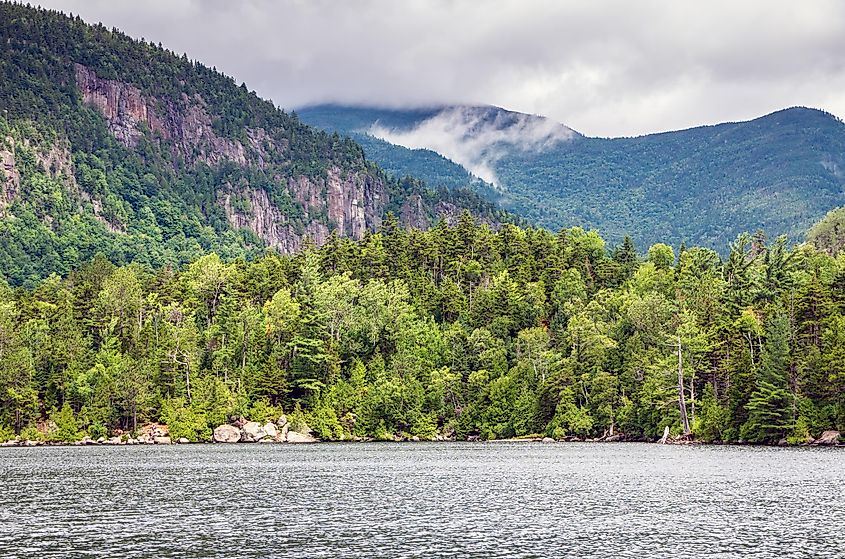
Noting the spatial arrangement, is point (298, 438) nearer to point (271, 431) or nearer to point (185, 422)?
point (271, 431)

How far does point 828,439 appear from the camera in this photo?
392 ft

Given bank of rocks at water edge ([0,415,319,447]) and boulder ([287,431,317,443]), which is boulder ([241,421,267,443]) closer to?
bank of rocks at water edge ([0,415,319,447])

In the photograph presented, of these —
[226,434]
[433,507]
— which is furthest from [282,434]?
[433,507]

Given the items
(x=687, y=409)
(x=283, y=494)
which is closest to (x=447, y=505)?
(x=283, y=494)

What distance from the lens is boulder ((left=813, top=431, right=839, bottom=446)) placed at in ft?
389

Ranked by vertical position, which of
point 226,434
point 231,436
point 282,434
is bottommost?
point 231,436

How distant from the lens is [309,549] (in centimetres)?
4712

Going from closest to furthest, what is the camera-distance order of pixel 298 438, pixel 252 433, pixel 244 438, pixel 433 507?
1. pixel 433 507
2. pixel 298 438
3. pixel 252 433
4. pixel 244 438

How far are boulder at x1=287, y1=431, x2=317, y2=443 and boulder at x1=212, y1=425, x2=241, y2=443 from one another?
336 inches

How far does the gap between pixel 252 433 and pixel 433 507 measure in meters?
101

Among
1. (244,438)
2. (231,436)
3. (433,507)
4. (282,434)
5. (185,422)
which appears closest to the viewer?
(433,507)

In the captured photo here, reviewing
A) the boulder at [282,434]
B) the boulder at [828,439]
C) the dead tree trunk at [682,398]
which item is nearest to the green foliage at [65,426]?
the boulder at [282,434]

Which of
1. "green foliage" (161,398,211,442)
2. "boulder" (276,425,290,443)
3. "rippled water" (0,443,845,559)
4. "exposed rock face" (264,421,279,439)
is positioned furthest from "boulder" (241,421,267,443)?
"rippled water" (0,443,845,559)

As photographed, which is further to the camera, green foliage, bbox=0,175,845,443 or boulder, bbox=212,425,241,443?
boulder, bbox=212,425,241,443
